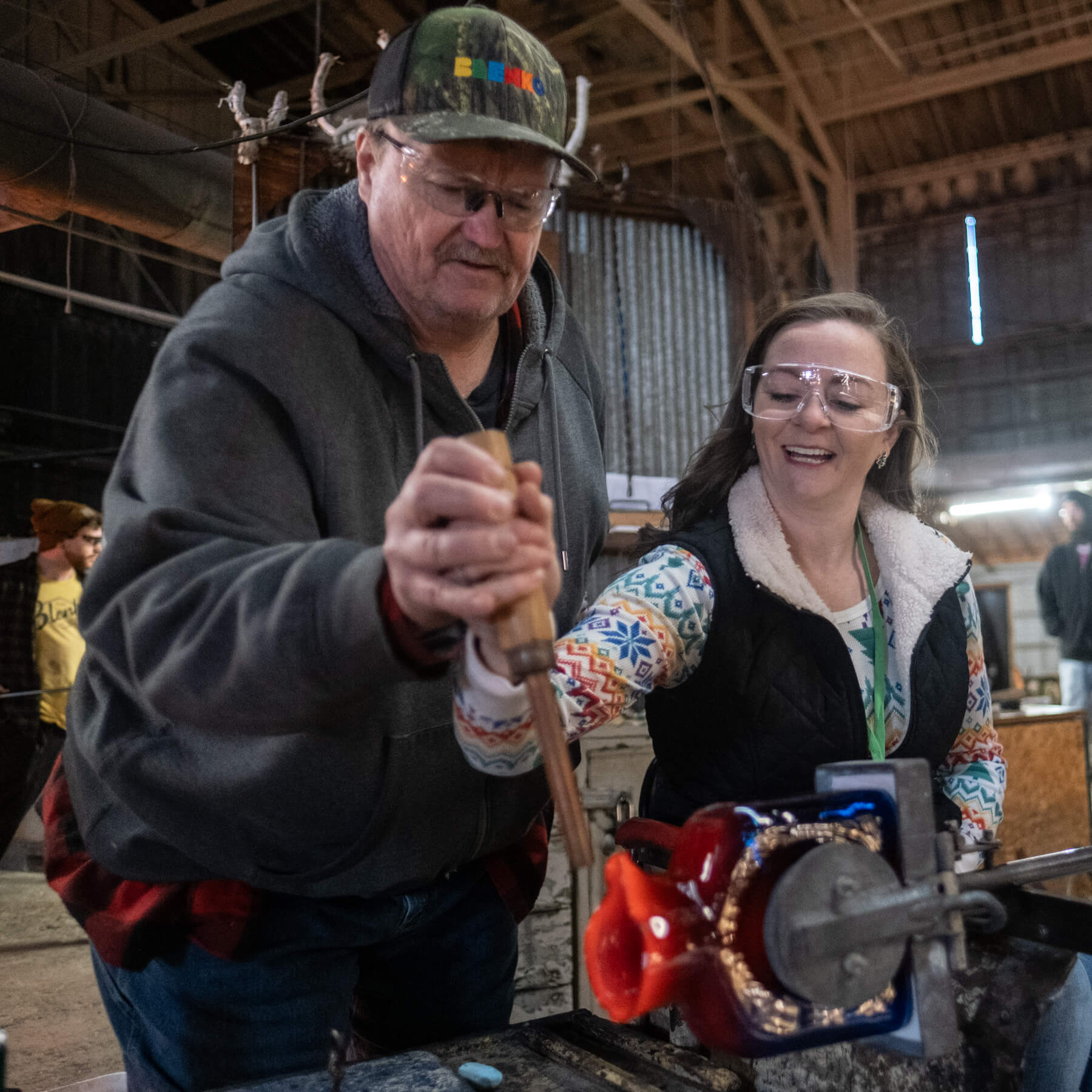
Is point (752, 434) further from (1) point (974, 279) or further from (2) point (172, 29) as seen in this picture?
(1) point (974, 279)

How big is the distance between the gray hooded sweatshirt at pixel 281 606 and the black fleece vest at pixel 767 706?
262 millimetres

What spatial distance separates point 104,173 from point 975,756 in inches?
183

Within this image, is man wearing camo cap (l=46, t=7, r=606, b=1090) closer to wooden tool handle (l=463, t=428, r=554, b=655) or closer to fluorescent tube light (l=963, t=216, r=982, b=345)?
wooden tool handle (l=463, t=428, r=554, b=655)

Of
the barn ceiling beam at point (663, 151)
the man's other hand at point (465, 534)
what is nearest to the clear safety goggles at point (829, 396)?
the man's other hand at point (465, 534)

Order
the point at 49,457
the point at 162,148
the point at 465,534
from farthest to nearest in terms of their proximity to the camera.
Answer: the point at 49,457
the point at 162,148
the point at 465,534

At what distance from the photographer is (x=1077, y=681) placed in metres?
6.86

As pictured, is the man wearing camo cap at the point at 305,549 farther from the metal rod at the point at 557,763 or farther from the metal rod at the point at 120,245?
the metal rod at the point at 120,245

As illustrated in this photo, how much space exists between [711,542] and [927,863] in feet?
2.37

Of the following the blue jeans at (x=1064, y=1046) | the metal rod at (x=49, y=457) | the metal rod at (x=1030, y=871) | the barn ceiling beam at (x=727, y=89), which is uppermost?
the barn ceiling beam at (x=727, y=89)

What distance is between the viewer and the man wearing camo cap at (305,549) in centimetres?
105

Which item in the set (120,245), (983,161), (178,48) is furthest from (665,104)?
(120,245)

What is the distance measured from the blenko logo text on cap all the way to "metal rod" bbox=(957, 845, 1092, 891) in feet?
3.34

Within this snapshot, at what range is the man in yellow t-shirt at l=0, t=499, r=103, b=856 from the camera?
16.8 ft

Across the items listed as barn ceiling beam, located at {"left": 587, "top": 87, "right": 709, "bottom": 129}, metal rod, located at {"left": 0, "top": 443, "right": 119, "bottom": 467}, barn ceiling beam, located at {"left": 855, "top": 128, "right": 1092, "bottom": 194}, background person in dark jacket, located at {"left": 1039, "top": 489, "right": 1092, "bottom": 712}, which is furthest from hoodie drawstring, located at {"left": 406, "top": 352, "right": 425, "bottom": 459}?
barn ceiling beam, located at {"left": 855, "top": 128, "right": 1092, "bottom": 194}
